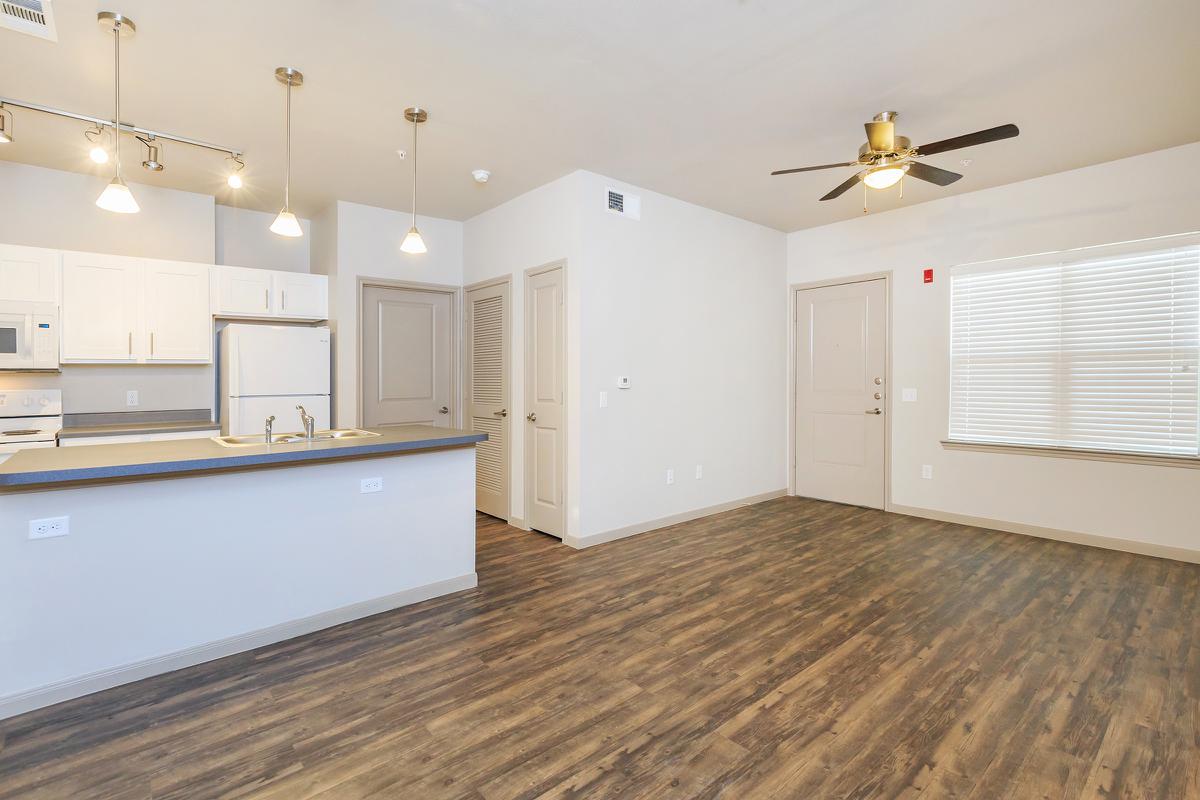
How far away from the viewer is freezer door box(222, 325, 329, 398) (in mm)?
4441

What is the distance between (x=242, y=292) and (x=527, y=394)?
255 cm

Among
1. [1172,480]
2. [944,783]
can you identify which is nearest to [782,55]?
[944,783]

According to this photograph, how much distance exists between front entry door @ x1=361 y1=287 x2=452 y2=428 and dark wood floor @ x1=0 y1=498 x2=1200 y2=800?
235 cm

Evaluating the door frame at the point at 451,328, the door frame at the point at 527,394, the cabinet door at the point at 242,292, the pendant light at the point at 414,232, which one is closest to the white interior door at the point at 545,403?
the door frame at the point at 527,394

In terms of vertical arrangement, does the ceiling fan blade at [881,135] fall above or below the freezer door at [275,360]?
above

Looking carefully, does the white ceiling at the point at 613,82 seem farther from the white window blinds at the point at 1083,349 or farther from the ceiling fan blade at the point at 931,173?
the white window blinds at the point at 1083,349

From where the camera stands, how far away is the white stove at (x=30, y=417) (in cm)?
384

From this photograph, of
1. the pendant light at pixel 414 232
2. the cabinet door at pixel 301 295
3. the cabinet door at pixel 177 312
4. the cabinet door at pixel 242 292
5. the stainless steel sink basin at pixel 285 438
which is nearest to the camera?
the stainless steel sink basin at pixel 285 438

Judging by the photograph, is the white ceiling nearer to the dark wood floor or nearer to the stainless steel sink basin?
the stainless steel sink basin

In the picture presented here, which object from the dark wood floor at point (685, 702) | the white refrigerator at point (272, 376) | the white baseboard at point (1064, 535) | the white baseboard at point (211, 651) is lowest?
Answer: the dark wood floor at point (685, 702)

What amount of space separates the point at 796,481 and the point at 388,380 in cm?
445

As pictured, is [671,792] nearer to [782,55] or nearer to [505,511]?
[782,55]

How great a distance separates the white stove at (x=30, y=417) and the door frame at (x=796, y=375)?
252 inches

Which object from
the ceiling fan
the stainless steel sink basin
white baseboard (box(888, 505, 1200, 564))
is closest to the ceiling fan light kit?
the ceiling fan
